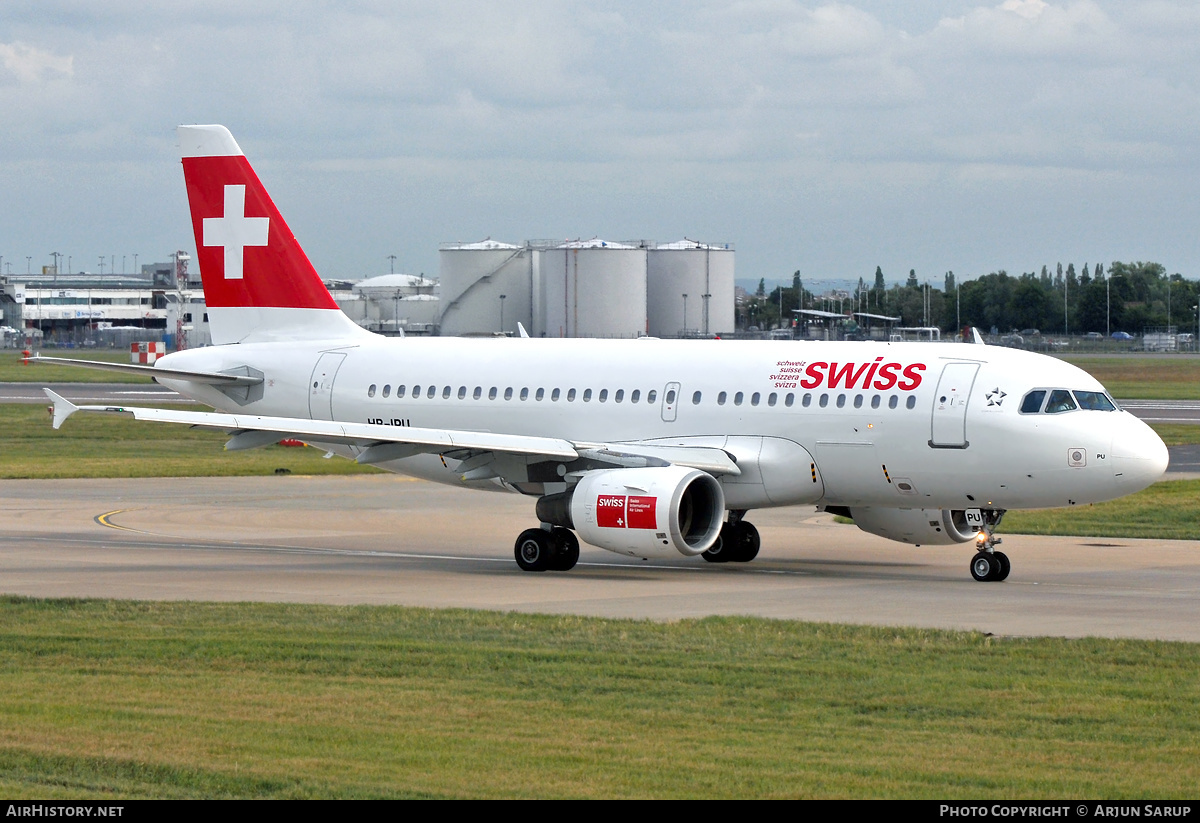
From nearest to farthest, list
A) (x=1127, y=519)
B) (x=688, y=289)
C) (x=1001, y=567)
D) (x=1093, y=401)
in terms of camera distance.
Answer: (x=1093, y=401) < (x=1001, y=567) < (x=1127, y=519) < (x=688, y=289)

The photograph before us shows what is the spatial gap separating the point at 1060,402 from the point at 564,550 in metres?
8.54

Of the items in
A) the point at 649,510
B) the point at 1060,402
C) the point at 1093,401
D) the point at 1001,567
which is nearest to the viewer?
the point at 649,510

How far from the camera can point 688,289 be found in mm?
129625

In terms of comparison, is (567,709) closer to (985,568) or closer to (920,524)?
(985,568)

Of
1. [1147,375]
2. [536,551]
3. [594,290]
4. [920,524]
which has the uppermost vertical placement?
[594,290]

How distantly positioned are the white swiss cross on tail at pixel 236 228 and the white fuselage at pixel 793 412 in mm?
3252

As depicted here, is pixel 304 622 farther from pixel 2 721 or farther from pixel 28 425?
pixel 28 425

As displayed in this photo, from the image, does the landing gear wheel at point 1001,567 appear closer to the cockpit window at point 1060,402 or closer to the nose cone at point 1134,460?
the nose cone at point 1134,460

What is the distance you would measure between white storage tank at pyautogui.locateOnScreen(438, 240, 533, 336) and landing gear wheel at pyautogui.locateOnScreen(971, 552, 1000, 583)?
102 m

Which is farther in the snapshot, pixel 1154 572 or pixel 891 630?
pixel 1154 572

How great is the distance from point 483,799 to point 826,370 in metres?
17.1

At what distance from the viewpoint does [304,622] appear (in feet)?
70.4

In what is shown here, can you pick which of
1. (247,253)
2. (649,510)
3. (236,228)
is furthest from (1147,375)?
(649,510)

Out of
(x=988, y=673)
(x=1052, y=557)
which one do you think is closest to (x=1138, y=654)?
(x=988, y=673)
